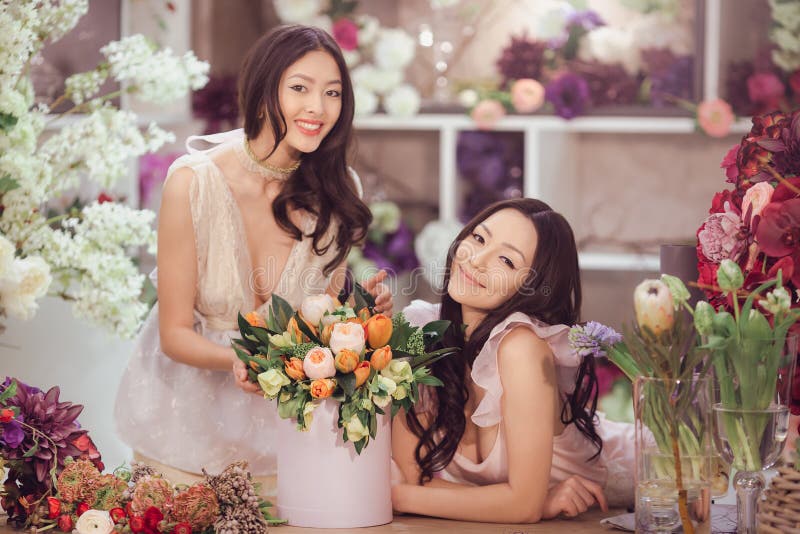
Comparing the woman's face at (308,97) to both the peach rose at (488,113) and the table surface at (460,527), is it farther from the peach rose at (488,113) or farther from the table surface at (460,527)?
the peach rose at (488,113)

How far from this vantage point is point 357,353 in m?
1.59

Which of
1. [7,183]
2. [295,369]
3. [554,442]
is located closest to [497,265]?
[554,442]

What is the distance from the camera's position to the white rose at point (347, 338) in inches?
62.3

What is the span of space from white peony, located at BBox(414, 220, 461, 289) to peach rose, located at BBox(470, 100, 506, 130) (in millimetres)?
383

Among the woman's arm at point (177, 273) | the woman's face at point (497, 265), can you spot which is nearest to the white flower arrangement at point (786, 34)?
the woman's face at point (497, 265)

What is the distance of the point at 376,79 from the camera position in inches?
157

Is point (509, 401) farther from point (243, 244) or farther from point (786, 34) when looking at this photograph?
point (786, 34)

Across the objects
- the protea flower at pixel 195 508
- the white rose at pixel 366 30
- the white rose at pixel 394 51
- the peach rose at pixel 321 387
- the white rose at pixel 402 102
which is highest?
the white rose at pixel 366 30

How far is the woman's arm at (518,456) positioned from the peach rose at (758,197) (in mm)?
432

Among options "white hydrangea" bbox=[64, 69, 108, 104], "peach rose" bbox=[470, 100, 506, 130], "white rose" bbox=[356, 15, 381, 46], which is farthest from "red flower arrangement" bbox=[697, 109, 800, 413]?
"white rose" bbox=[356, 15, 381, 46]

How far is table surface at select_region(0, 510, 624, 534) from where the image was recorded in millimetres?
1649

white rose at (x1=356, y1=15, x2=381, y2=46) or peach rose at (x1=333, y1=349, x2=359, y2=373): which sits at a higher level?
white rose at (x1=356, y1=15, x2=381, y2=46)

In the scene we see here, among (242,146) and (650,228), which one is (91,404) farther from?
(650,228)

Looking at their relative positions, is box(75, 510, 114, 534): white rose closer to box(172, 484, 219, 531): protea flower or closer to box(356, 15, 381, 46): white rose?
box(172, 484, 219, 531): protea flower
